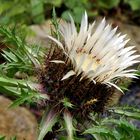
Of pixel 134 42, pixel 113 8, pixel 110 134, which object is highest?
pixel 113 8

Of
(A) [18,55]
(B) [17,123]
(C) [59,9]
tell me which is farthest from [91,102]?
(C) [59,9]

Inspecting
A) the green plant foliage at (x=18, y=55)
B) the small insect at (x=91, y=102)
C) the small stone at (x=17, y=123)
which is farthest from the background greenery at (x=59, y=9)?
the small insect at (x=91, y=102)

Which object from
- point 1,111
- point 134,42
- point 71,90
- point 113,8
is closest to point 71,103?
point 71,90

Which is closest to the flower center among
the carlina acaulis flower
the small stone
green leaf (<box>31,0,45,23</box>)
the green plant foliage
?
the carlina acaulis flower

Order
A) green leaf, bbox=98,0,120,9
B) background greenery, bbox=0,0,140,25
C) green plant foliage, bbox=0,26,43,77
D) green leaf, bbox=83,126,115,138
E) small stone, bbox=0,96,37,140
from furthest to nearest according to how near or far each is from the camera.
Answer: green leaf, bbox=98,0,120,9 → background greenery, bbox=0,0,140,25 → small stone, bbox=0,96,37,140 → green plant foliage, bbox=0,26,43,77 → green leaf, bbox=83,126,115,138

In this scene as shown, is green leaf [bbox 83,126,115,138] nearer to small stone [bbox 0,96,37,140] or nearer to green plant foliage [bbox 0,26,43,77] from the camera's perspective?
green plant foliage [bbox 0,26,43,77]

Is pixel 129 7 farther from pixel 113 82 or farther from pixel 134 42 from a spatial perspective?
pixel 113 82

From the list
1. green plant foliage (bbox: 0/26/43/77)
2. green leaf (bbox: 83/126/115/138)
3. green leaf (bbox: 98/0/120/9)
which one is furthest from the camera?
green leaf (bbox: 98/0/120/9)
